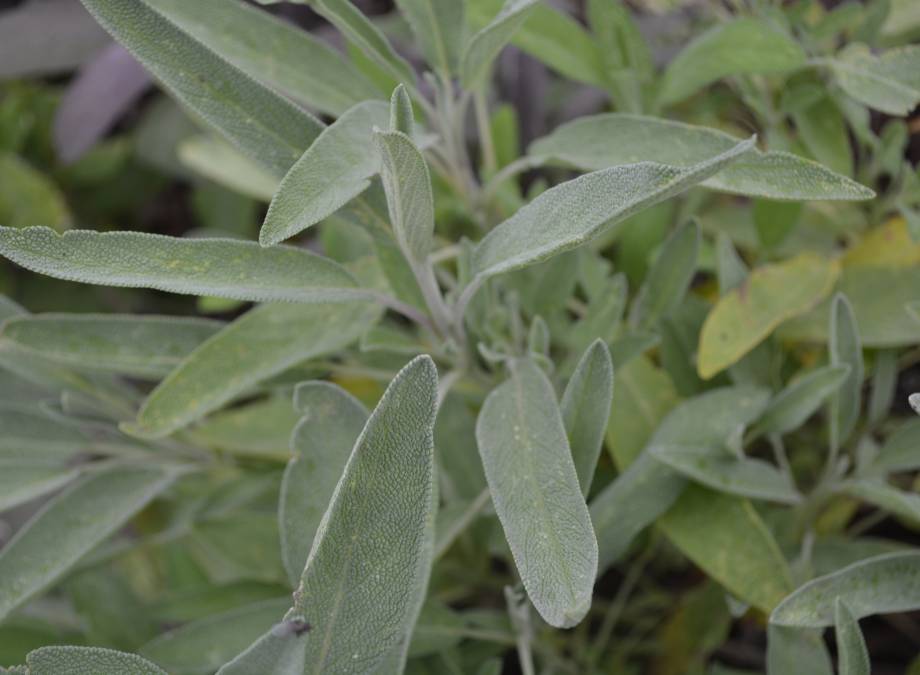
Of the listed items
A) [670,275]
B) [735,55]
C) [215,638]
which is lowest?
[215,638]

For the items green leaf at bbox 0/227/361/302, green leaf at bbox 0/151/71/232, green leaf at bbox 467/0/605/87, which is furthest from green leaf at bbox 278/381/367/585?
green leaf at bbox 0/151/71/232

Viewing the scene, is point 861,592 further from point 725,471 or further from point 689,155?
point 689,155

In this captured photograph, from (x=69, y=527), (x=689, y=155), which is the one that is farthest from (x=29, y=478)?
(x=689, y=155)

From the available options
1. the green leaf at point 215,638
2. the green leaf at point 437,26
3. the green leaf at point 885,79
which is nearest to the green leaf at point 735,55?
the green leaf at point 885,79

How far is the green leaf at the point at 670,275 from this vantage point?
51 cm

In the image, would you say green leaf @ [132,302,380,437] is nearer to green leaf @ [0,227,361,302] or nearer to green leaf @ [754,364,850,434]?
green leaf @ [0,227,361,302]

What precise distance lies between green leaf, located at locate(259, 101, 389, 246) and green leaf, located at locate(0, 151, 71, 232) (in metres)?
0.67

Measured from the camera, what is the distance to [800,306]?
519mm

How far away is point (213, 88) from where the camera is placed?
398 millimetres

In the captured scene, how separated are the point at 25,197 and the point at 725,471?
0.78 meters

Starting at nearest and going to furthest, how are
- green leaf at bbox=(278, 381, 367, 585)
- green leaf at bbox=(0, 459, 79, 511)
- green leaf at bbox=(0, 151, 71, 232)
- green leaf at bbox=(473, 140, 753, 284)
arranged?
green leaf at bbox=(473, 140, 753, 284) → green leaf at bbox=(278, 381, 367, 585) → green leaf at bbox=(0, 459, 79, 511) → green leaf at bbox=(0, 151, 71, 232)

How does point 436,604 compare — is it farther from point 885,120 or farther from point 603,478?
point 885,120

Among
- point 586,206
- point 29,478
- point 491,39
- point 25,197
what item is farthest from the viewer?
point 25,197

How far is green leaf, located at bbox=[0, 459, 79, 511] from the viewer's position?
1.77 ft
